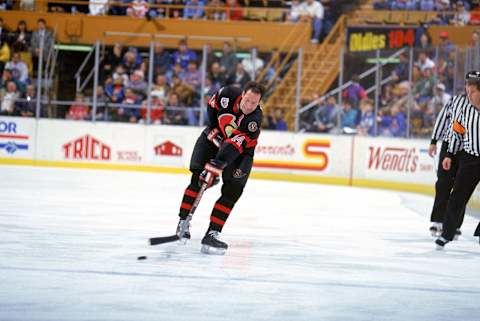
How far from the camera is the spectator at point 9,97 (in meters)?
18.4

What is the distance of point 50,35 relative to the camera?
18406 millimetres

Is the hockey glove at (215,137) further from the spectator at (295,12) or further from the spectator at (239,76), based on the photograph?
the spectator at (295,12)

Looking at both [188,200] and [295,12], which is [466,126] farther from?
[295,12]

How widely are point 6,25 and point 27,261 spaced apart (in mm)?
14995

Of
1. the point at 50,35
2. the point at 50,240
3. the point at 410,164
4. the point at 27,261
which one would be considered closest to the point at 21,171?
the point at 50,35

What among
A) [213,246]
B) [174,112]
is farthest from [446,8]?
[213,246]

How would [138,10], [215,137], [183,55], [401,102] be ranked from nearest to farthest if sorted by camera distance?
[215,137] → [401,102] → [183,55] → [138,10]

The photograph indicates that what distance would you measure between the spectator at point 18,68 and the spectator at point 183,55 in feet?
9.63

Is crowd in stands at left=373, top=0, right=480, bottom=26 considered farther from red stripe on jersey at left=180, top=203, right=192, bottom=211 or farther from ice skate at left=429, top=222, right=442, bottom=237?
red stripe on jersey at left=180, top=203, right=192, bottom=211

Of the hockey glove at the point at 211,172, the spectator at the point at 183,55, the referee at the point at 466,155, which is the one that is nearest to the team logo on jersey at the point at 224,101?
the hockey glove at the point at 211,172

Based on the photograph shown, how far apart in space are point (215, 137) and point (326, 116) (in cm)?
1018

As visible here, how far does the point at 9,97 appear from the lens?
725 inches

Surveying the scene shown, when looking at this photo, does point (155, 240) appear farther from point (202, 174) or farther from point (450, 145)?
point (450, 145)

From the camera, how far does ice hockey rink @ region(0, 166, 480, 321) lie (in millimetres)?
5086
